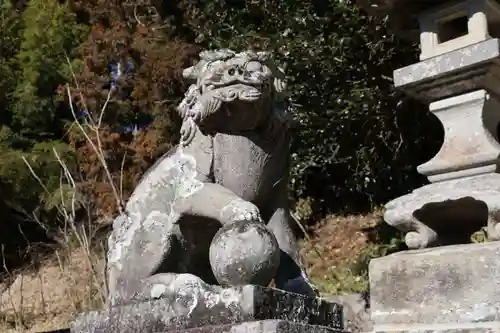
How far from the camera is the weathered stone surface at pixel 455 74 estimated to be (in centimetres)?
A: 267

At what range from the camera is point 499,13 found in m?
2.86

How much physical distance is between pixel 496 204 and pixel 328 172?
230 inches

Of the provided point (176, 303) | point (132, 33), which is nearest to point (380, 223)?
point (132, 33)

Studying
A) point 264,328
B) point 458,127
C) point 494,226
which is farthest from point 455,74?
point 264,328

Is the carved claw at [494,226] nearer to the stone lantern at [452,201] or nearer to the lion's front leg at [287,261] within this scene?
the stone lantern at [452,201]

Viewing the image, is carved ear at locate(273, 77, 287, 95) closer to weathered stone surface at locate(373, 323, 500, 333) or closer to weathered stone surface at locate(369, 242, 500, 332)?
weathered stone surface at locate(369, 242, 500, 332)

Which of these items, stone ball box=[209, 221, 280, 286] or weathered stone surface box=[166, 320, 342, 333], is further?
stone ball box=[209, 221, 280, 286]

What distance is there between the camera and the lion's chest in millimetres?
2549

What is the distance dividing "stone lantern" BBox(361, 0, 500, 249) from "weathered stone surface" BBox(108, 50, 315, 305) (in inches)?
18.8

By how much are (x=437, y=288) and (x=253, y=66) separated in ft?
3.36

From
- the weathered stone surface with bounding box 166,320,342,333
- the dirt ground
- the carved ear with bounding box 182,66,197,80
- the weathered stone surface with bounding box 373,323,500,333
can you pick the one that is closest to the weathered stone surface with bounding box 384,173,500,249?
the weathered stone surface with bounding box 373,323,500,333

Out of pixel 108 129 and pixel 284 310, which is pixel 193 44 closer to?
pixel 108 129

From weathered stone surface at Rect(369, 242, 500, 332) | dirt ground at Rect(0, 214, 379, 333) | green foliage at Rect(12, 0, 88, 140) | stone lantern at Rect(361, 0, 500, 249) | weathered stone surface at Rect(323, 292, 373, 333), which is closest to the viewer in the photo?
weathered stone surface at Rect(369, 242, 500, 332)

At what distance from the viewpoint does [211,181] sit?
8.41ft
